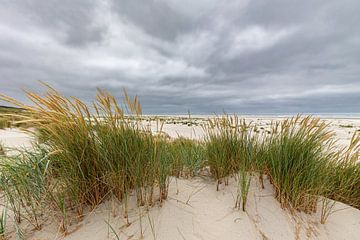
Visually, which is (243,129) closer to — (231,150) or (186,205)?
(231,150)

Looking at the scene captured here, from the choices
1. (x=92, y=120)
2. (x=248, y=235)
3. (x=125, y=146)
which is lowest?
(x=248, y=235)

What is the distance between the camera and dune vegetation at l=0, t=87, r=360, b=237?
1.78m

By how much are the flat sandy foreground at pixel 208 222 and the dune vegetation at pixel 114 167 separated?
0.10 m

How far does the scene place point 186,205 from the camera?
2.17 meters

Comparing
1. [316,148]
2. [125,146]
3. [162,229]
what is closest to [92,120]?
[125,146]

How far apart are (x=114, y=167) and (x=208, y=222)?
42.0 inches

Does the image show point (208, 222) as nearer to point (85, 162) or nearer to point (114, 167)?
point (114, 167)

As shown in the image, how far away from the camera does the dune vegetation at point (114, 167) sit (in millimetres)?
1775

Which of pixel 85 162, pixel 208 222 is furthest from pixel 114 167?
pixel 208 222

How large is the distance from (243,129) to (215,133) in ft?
1.33

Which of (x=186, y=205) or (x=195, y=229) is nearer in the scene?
(x=195, y=229)

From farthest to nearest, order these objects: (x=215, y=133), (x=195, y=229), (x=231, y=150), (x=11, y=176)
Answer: (x=215, y=133)
(x=231, y=150)
(x=195, y=229)
(x=11, y=176)

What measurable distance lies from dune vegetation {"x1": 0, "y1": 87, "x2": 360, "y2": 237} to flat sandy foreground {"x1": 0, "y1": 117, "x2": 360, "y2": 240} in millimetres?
98

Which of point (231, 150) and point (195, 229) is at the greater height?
point (231, 150)
